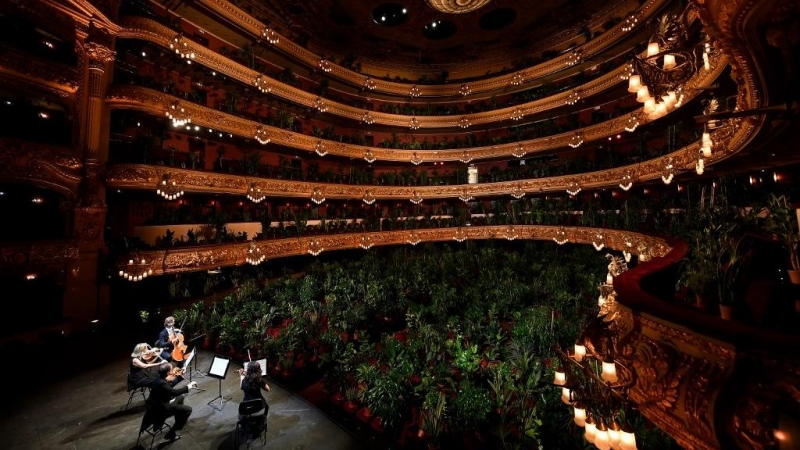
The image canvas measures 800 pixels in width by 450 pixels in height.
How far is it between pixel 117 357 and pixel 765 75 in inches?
588

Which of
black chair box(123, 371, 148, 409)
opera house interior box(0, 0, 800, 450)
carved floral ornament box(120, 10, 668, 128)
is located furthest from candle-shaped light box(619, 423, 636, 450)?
carved floral ornament box(120, 10, 668, 128)

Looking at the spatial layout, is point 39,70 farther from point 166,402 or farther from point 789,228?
point 789,228

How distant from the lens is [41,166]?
998 cm

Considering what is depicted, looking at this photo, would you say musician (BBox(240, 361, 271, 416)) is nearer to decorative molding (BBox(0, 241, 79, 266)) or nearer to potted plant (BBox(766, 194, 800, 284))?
potted plant (BBox(766, 194, 800, 284))

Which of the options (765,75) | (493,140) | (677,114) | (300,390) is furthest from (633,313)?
(493,140)

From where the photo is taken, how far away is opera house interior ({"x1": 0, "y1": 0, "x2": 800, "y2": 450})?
355 centimetres

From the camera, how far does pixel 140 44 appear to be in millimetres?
13695

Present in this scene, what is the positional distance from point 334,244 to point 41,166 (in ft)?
42.6

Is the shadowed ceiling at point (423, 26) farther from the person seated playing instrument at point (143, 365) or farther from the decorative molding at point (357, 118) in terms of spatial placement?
the person seated playing instrument at point (143, 365)

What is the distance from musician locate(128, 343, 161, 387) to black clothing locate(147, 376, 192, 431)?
1.73ft

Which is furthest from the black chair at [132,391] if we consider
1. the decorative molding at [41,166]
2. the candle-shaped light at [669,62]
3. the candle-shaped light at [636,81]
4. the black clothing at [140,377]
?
the candle-shaped light at [669,62]

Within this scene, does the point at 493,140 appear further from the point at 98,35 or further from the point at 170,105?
the point at 98,35

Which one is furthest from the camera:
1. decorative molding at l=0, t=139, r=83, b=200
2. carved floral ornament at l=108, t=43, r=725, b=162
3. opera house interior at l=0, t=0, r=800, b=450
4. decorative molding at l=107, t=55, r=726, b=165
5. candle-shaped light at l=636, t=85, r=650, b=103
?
carved floral ornament at l=108, t=43, r=725, b=162

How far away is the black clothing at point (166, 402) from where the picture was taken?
19.6 feet
